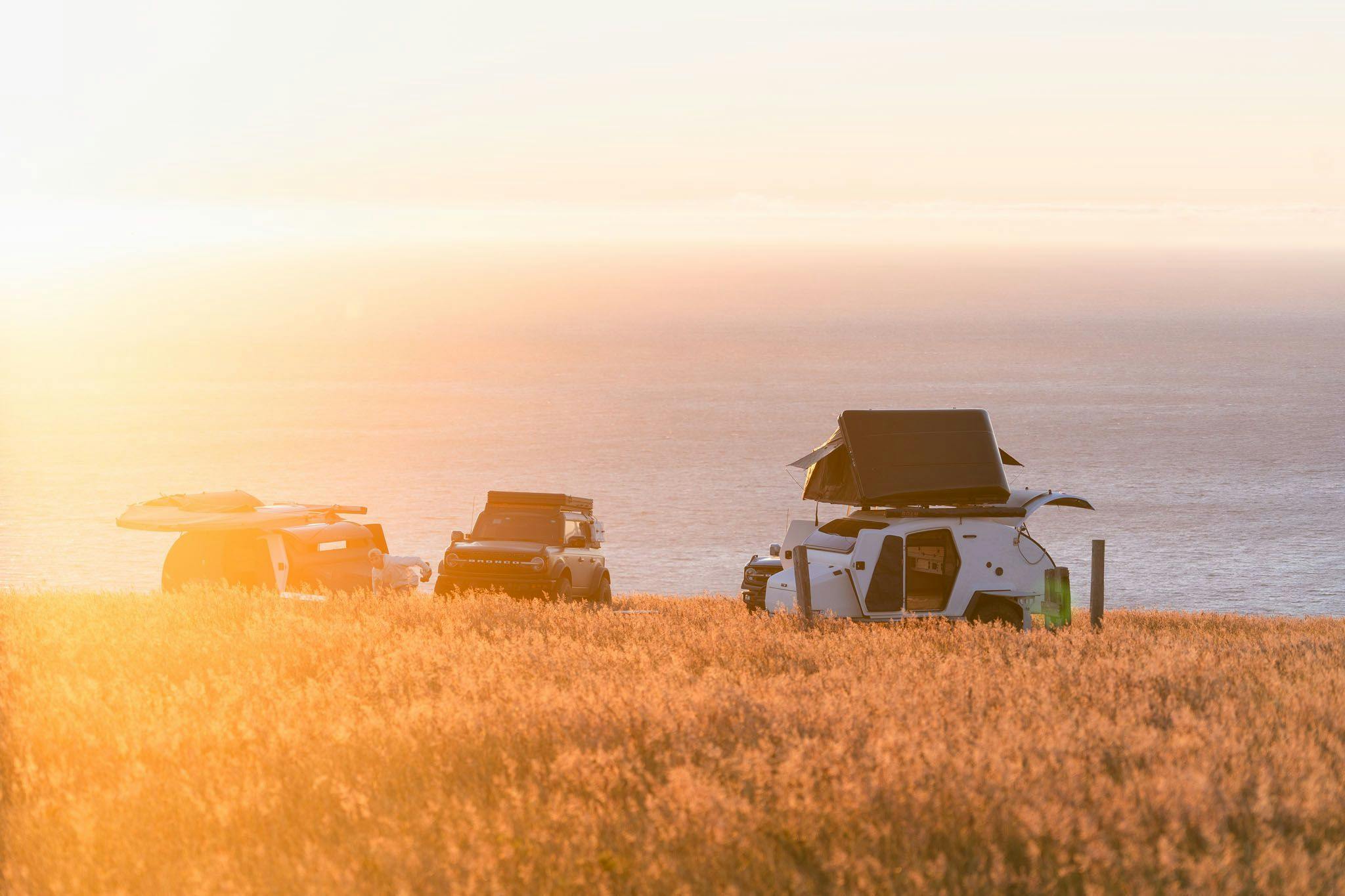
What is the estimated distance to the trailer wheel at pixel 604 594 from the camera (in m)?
23.7

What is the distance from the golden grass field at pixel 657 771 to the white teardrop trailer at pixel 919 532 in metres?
4.88

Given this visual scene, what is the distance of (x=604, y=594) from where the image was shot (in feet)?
79.7

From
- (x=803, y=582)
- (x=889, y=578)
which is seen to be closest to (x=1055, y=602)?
(x=889, y=578)

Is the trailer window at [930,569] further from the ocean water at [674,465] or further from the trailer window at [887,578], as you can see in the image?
the ocean water at [674,465]

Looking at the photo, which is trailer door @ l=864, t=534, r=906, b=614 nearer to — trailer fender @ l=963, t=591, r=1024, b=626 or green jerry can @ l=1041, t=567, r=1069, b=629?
trailer fender @ l=963, t=591, r=1024, b=626

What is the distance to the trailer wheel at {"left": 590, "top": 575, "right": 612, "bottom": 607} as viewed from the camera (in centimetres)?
2373

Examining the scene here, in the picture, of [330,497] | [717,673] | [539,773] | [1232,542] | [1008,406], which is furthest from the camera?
[1008,406]

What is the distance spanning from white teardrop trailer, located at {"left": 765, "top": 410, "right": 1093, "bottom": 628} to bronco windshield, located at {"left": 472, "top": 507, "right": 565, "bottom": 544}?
5.26 metres

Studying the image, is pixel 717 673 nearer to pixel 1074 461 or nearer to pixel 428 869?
pixel 428 869

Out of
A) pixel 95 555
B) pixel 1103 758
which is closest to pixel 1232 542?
pixel 95 555

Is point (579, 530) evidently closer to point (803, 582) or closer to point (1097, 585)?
point (803, 582)

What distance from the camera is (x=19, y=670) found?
10695mm

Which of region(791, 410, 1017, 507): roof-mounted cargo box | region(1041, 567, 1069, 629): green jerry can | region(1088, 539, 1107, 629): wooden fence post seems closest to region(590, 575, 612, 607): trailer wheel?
region(791, 410, 1017, 507): roof-mounted cargo box

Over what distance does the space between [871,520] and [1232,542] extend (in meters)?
65.6
